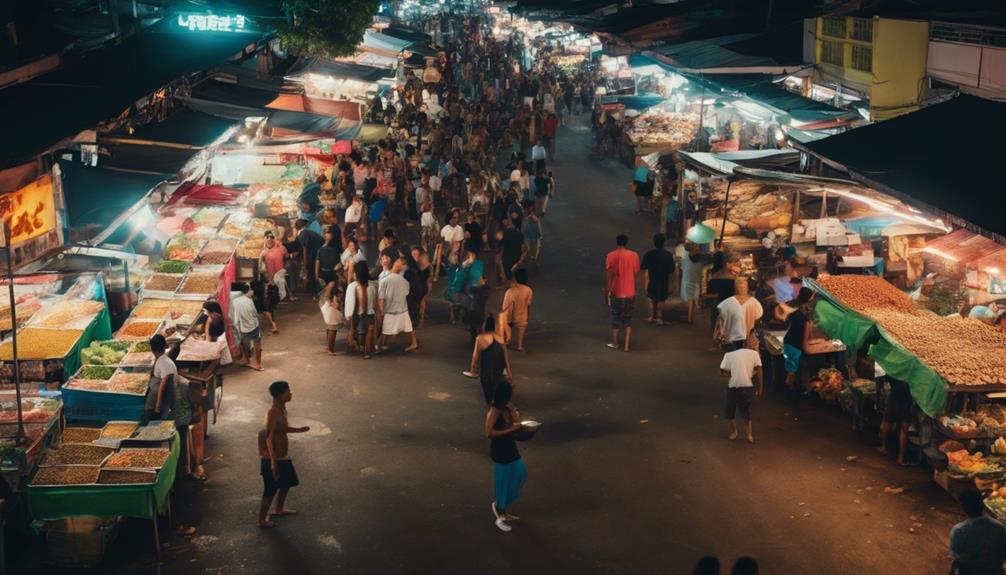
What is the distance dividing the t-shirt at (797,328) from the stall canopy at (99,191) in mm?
8808

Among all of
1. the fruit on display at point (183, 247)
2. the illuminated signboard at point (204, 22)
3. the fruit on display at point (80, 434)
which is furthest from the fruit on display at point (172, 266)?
the illuminated signboard at point (204, 22)

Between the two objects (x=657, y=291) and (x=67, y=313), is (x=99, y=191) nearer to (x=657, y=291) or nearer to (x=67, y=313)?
(x=67, y=313)

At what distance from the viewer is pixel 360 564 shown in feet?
31.1

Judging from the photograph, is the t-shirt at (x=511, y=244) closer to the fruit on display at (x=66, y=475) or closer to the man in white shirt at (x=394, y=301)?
the man in white shirt at (x=394, y=301)

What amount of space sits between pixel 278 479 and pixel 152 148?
7.57m

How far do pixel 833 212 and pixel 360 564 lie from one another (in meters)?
11.4

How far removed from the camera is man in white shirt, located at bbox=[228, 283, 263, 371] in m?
14.5

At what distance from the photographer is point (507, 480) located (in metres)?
10.0

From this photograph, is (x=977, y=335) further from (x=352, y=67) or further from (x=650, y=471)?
(x=352, y=67)

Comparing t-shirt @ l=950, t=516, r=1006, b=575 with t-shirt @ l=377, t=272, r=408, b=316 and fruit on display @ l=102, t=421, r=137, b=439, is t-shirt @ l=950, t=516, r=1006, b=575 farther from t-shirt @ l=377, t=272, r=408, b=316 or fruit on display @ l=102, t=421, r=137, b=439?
t-shirt @ l=377, t=272, r=408, b=316

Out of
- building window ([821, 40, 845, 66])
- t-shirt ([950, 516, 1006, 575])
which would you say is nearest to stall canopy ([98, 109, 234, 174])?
building window ([821, 40, 845, 66])

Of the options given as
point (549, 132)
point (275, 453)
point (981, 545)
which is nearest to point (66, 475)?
point (275, 453)

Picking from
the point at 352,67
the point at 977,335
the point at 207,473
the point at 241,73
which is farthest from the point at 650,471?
the point at 352,67

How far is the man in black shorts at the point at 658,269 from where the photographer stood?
54.0 ft
